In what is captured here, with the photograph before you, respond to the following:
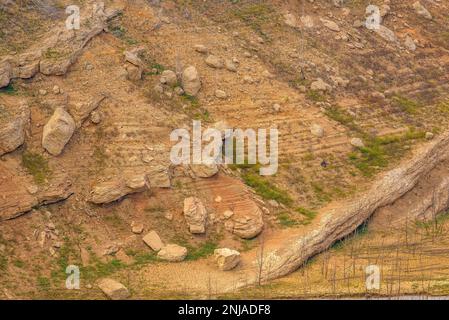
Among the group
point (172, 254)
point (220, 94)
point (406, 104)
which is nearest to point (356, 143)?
point (406, 104)

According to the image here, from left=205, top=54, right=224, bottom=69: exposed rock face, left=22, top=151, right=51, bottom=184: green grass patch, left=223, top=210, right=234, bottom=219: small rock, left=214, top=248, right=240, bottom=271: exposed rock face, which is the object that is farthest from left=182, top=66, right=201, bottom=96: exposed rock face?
left=214, top=248, right=240, bottom=271: exposed rock face

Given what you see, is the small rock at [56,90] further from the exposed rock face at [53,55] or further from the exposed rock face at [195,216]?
the exposed rock face at [195,216]

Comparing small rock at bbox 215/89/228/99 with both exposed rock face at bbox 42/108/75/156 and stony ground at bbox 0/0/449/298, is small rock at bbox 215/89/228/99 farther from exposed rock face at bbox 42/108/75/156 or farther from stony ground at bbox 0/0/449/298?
exposed rock face at bbox 42/108/75/156

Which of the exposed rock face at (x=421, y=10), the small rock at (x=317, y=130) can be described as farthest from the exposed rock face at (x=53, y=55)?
the exposed rock face at (x=421, y=10)

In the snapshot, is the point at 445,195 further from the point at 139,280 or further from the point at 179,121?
the point at 139,280

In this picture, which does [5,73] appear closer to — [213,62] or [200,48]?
[200,48]

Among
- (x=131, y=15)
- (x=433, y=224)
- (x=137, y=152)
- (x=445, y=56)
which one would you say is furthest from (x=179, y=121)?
(x=445, y=56)
